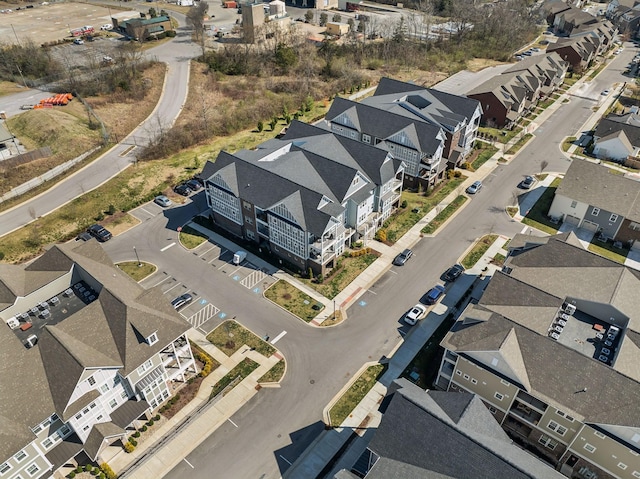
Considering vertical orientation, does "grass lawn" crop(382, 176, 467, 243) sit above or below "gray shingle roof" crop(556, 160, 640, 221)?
below

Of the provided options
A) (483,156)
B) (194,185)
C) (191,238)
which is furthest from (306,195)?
(483,156)

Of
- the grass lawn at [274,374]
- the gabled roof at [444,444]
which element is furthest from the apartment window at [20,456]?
the gabled roof at [444,444]

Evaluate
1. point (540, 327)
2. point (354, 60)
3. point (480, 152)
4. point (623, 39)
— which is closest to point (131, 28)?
point (354, 60)

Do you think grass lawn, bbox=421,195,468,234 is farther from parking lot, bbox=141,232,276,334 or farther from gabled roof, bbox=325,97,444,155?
parking lot, bbox=141,232,276,334

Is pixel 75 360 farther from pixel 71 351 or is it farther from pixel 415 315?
pixel 415 315

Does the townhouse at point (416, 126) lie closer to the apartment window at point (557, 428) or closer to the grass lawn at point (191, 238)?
the grass lawn at point (191, 238)

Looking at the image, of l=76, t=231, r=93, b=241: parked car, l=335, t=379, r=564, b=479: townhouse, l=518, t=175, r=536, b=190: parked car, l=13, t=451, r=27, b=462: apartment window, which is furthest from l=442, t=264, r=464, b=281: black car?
l=76, t=231, r=93, b=241: parked car

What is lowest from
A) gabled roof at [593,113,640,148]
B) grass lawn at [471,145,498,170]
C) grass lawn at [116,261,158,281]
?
grass lawn at [116,261,158,281]
